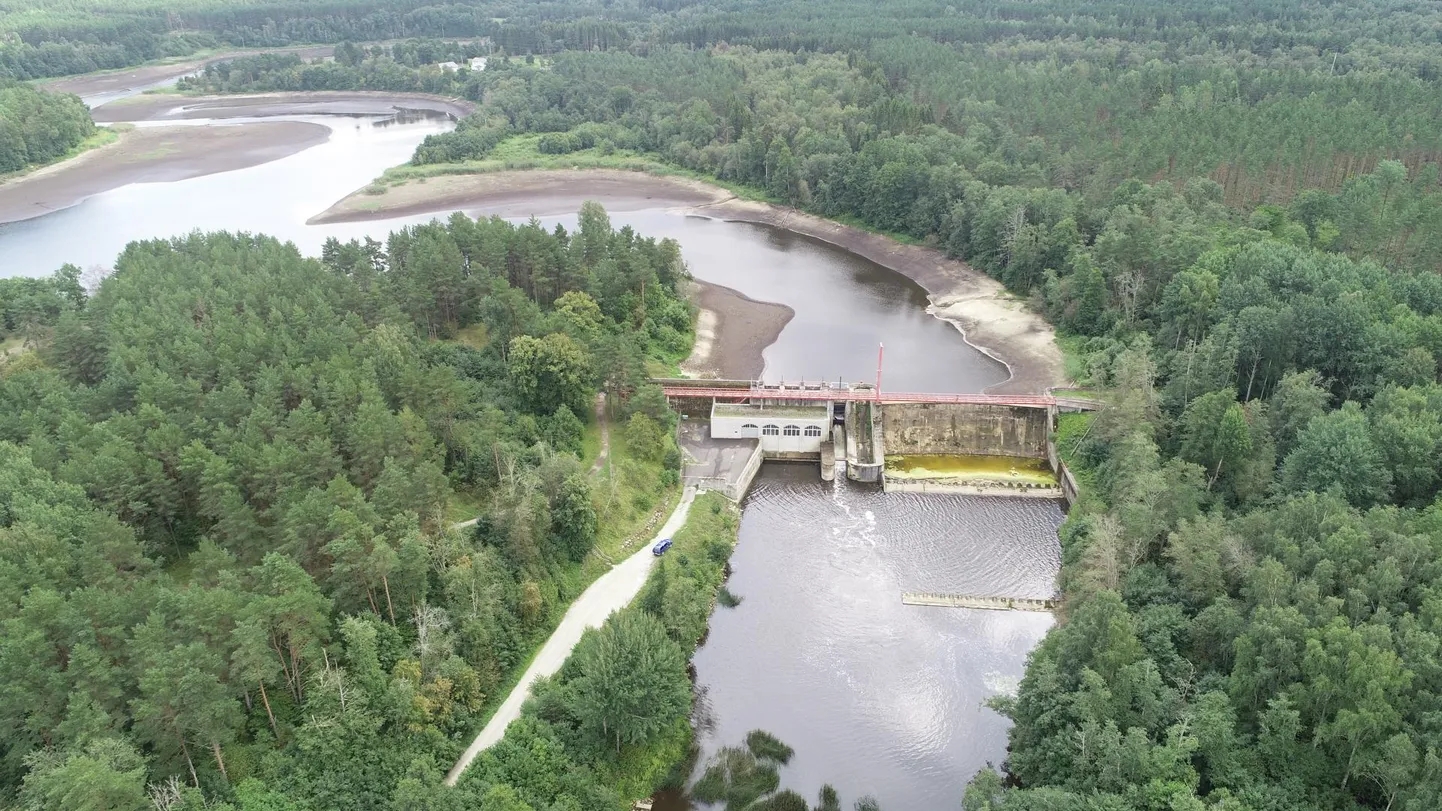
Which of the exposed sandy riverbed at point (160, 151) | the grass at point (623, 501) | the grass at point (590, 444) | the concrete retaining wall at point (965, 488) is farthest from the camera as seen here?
the exposed sandy riverbed at point (160, 151)

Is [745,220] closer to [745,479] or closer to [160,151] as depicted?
[745,479]

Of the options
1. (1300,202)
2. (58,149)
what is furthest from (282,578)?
(58,149)

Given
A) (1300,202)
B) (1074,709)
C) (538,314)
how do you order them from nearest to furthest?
(1074,709) < (538,314) < (1300,202)

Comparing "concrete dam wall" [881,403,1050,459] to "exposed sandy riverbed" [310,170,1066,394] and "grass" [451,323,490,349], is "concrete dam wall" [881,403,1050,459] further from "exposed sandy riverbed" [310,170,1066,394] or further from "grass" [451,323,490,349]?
"grass" [451,323,490,349]

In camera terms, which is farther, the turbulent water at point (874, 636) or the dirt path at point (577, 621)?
the turbulent water at point (874, 636)

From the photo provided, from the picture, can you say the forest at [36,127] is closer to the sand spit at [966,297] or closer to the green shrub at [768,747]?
the sand spit at [966,297]

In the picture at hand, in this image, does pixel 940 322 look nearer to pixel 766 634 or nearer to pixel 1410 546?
pixel 766 634

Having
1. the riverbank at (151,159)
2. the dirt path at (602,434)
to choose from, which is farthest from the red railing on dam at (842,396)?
the riverbank at (151,159)

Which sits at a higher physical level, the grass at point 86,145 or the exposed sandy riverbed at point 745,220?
the grass at point 86,145
